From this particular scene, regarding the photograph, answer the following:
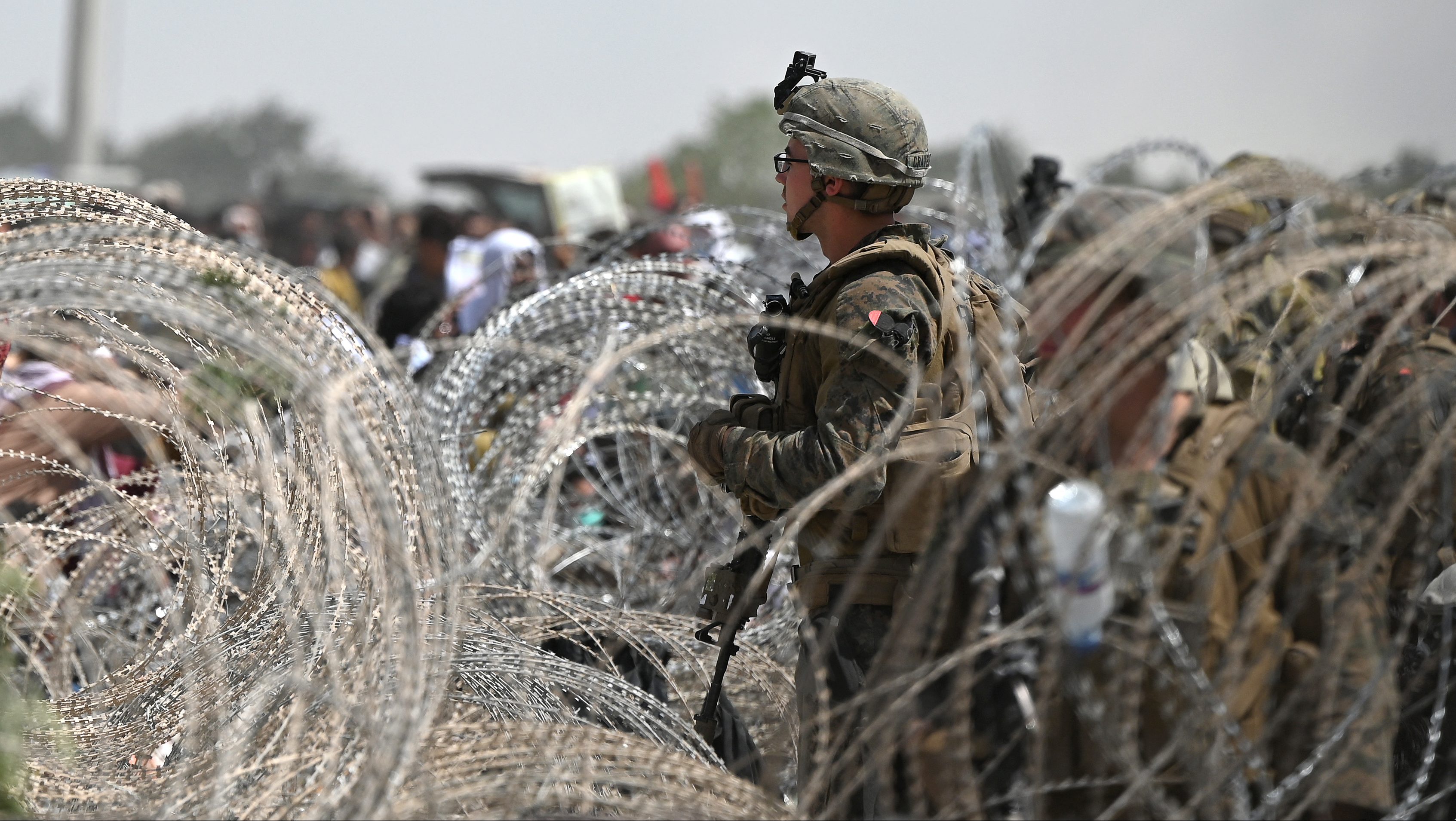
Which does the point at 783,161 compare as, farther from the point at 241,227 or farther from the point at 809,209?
the point at 241,227

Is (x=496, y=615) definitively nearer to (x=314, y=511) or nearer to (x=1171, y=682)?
(x=314, y=511)

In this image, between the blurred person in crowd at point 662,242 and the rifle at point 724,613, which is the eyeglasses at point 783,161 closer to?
the rifle at point 724,613

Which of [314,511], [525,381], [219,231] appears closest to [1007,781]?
[314,511]

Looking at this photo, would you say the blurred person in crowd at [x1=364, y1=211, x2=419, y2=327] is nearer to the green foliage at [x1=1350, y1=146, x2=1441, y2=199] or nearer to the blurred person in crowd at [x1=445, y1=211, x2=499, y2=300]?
the blurred person in crowd at [x1=445, y1=211, x2=499, y2=300]

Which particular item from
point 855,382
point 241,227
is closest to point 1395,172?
point 855,382

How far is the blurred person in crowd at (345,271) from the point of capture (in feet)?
34.7

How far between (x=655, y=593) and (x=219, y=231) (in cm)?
797

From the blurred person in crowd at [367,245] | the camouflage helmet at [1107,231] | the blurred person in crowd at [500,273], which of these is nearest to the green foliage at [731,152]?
the blurred person in crowd at [367,245]

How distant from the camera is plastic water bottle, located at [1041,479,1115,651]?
6.88 ft

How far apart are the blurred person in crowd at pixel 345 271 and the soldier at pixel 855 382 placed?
5484 mm

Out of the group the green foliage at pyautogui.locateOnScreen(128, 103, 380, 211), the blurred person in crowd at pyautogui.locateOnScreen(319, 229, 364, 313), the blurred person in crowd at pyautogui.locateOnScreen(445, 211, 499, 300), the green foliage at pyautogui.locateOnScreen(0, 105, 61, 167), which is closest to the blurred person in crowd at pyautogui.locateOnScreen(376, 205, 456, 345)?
the blurred person in crowd at pyautogui.locateOnScreen(445, 211, 499, 300)

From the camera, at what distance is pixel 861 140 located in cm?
298

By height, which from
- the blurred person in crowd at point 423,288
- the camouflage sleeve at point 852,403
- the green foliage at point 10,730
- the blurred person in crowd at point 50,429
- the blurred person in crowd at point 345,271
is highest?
the blurred person in crowd at point 345,271

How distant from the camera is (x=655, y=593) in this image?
513cm
